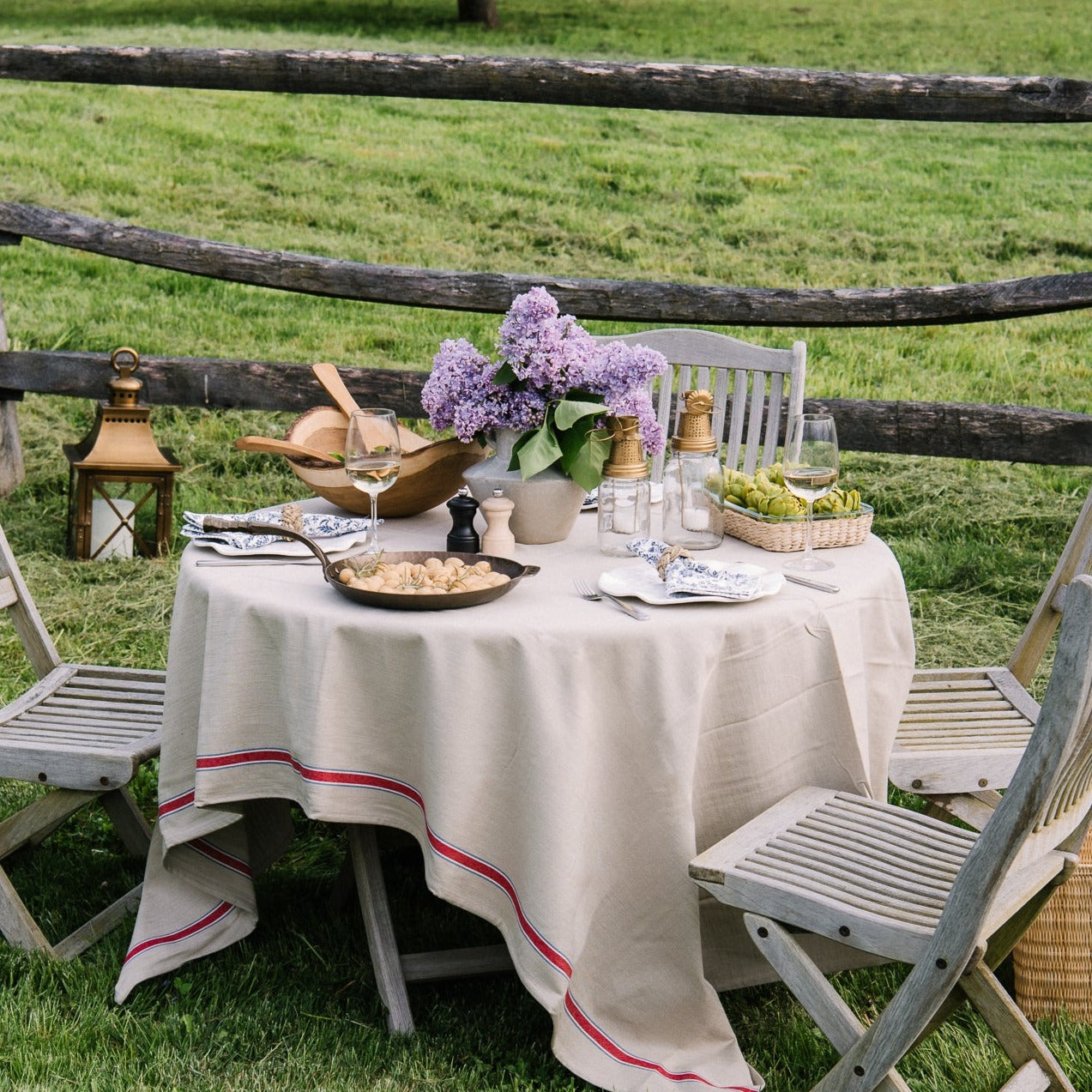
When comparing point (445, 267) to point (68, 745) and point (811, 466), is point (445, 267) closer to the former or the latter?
point (68, 745)

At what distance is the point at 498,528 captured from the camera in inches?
103

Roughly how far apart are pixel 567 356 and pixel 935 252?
26.3 ft

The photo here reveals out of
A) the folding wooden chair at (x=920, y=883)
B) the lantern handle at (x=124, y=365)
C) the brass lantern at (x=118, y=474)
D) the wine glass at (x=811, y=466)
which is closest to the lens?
the folding wooden chair at (x=920, y=883)

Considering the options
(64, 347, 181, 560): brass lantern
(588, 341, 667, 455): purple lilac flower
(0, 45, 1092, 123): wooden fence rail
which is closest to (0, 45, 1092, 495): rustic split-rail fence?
(0, 45, 1092, 123): wooden fence rail

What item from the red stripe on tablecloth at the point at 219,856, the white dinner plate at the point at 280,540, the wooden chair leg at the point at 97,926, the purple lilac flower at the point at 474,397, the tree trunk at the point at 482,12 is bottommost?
the wooden chair leg at the point at 97,926

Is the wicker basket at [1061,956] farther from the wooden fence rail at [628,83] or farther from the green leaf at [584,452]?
the wooden fence rail at [628,83]

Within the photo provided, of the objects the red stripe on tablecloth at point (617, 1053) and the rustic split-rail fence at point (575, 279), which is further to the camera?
the rustic split-rail fence at point (575, 279)

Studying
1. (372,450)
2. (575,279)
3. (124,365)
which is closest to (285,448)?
(372,450)

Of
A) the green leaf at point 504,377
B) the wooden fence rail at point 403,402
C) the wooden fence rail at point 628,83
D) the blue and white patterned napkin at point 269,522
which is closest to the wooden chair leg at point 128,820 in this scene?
the blue and white patterned napkin at point 269,522

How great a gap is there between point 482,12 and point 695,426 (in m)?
16.3

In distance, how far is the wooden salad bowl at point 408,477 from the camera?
285cm

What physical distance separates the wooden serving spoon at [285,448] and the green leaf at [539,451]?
52 centimetres

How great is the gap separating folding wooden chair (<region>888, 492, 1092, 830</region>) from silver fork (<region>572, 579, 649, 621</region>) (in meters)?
0.78

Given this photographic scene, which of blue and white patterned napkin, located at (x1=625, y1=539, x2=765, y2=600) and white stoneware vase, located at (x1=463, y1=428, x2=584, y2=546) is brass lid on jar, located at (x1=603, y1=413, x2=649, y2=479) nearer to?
white stoneware vase, located at (x1=463, y1=428, x2=584, y2=546)
